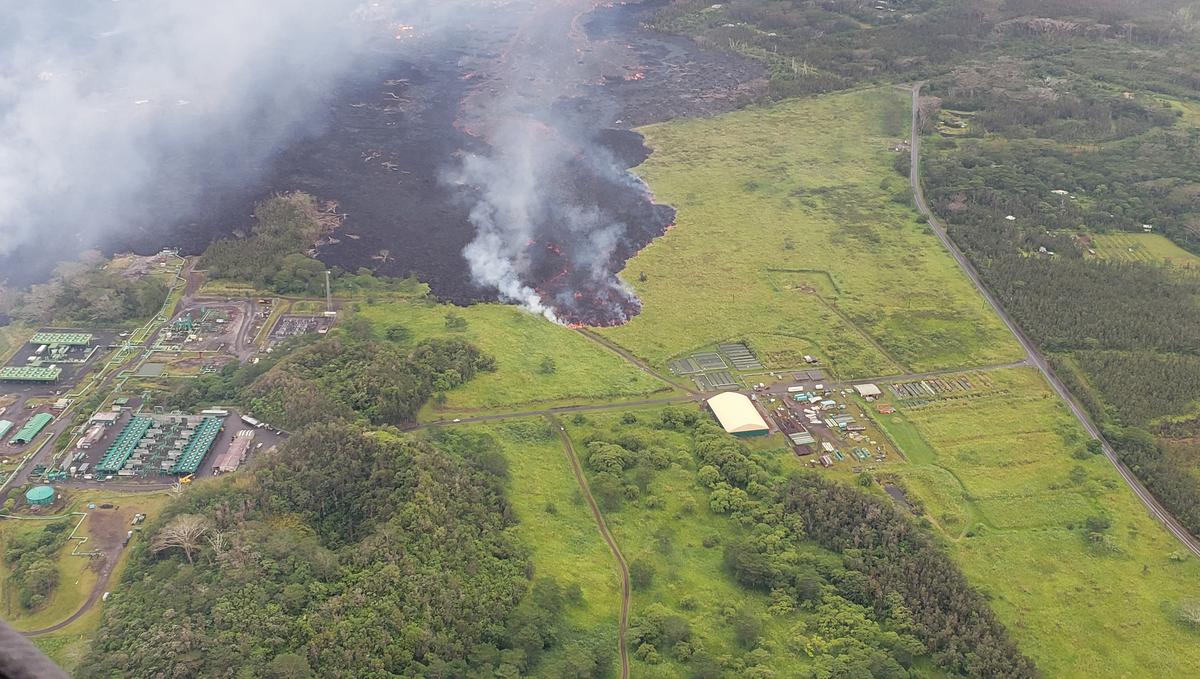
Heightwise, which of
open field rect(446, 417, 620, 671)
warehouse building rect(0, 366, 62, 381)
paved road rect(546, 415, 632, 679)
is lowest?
paved road rect(546, 415, 632, 679)

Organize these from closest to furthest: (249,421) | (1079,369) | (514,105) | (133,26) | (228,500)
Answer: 1. (228,500)
2. (249,421)
3. (1079,369)
4. (514,105)
5. (133,26)

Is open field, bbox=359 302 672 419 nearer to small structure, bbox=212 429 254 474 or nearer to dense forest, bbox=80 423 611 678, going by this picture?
dense forest, bbox=80 423 611 678

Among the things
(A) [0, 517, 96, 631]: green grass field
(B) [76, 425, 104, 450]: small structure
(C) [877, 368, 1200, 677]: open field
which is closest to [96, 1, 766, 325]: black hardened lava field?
(B) [76, 425, 104, 450]: small structure

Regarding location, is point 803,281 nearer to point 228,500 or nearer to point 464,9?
point 228,500

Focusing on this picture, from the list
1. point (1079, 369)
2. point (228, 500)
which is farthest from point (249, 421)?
point (1079, 369)

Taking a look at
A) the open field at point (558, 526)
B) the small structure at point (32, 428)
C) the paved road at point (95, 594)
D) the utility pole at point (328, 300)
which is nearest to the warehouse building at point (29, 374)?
the small structure at point (32, 428)

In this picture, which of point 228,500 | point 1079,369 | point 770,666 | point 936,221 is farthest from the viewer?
point 936,221

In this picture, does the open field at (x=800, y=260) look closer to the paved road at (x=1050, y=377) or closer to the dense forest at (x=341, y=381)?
the paved road at (x=1050, y=377)
